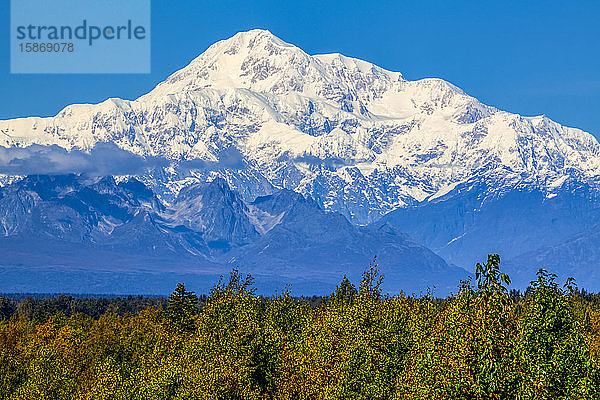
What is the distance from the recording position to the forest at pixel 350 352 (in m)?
39.5

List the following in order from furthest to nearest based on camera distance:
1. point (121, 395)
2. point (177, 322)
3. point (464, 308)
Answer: point (177, 322) → point (121, 395) → point (464, 308)

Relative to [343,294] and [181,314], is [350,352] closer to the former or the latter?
[181,314]

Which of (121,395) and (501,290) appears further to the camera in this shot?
(121,395)

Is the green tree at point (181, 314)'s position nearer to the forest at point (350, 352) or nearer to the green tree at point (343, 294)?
the forest at point (350, 352)

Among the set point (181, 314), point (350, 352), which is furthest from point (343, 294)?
point (350, 352)

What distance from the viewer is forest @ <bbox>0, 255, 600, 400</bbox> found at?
39469 mm

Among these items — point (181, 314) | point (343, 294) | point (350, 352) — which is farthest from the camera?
point (343, 294)

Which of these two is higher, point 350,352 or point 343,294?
point 343,294

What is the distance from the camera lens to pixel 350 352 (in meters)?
69.1

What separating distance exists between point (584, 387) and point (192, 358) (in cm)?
4906

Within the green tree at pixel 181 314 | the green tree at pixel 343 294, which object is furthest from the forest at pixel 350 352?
the green tree at pixel 343 294

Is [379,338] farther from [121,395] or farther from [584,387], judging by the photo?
[584,387]

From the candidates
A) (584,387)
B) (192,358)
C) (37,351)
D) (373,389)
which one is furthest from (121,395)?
(584,387)

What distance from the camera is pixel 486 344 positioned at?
38781mm
